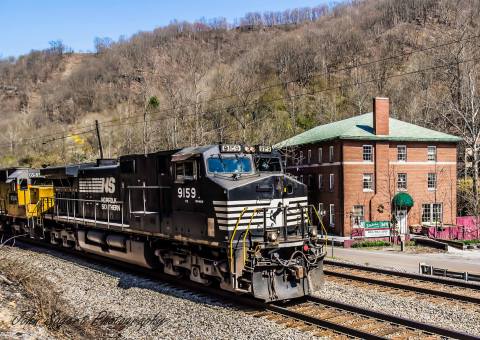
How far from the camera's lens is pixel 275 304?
1115 cm

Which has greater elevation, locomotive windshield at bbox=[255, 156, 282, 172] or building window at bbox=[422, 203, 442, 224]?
locomotive windshield at bbox=[255, 156, 282, 172]

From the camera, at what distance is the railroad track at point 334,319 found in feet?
28.7

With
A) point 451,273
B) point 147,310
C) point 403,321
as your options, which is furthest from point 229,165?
point 451,273

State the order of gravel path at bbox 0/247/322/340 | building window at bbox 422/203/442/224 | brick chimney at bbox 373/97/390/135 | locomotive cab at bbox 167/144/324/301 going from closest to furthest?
1. gravel path at bbox 0/247/322/340
2. locomotive cab at bbox 167/144/324/301
3. brick chimney at bbox 373/97/390/135
4. building window at bbox 422/203/442/224

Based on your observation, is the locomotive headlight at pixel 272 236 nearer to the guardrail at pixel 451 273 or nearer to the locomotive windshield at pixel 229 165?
the locomotive windshield at pixel 229 165

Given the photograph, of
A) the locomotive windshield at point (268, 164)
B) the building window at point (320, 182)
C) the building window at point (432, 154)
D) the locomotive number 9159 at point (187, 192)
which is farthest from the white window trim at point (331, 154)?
the locomotive number 9159 at point (187, 192)

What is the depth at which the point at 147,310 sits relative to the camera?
1102cm

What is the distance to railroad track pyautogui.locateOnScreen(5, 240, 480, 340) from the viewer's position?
8757 millimetres

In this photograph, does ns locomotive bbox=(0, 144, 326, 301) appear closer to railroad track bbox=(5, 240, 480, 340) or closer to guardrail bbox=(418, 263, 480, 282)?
railroad track bbox=(5, 240, 480, 340)

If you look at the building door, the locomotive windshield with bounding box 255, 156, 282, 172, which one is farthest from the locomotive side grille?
the building door

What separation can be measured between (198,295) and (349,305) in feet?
12.6

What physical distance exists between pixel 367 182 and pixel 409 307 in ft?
83.5

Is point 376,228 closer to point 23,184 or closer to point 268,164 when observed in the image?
point 268,164

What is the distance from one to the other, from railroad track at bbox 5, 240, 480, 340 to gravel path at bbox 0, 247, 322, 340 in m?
0.36
